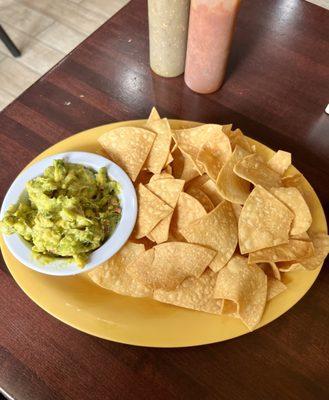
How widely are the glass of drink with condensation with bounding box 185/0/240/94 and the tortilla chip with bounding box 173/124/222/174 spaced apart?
0.25 meters

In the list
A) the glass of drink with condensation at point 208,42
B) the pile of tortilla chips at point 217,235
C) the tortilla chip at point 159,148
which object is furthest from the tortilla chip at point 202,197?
the glass of drink with condensation at point 208,42

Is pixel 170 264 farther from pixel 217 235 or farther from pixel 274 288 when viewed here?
pixel 274 288

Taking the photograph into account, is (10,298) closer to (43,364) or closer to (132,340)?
(43,364)

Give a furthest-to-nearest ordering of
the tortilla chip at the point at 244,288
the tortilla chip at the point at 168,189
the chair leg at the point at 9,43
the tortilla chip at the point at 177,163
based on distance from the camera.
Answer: the chair leg at the point at 9,43, the tortilla chip at the point at 177,163, the tortilla chip at the point at 168,189, the tortilla chip at the point at 244,288

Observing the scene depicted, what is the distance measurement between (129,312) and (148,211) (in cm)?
25

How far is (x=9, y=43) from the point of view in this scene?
2197mm

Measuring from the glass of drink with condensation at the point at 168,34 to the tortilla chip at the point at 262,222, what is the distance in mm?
540

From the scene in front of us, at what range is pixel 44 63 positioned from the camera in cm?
225

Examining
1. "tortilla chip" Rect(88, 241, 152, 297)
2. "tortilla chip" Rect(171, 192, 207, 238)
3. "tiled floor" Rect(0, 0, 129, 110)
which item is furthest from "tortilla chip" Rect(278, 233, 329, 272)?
"tiled floor" Rect(0, 0, 129, 110)

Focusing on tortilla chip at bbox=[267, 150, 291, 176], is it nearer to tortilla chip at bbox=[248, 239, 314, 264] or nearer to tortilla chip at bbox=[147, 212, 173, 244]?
tortilla chip at bbox=[248, 239, 314, 264]

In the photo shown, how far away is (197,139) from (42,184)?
1.39 ft

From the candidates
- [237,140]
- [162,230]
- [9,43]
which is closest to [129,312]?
[162,230]

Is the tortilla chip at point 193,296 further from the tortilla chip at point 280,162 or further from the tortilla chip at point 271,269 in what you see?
the tortilla chip at point 280,162

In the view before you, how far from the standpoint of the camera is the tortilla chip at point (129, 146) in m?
1.03
